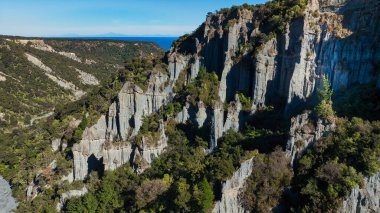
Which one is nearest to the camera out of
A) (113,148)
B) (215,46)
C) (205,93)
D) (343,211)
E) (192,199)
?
(343,211)

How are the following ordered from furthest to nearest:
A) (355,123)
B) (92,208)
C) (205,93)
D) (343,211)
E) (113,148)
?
(205,93)
(113,148)
(92,208)
(355,123)
(343,211)

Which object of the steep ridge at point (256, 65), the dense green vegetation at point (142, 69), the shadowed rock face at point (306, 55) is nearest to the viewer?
the shadowed rock face at point (306, 55)

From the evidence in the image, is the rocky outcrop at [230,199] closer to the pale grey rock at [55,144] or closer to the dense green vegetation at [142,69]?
the dense green vegetation at [142,69]

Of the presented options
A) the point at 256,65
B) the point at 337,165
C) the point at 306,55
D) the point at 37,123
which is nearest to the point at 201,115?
the point at 256,65

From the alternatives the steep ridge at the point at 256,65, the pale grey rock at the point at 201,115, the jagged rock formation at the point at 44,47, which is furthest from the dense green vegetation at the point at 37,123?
the jagged rock formation at the point at 44,47

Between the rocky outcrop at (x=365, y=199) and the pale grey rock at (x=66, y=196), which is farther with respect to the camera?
the pale grey rock at (x=66, y=196)

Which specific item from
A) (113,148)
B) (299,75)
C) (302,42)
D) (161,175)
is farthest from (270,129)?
(113,148)

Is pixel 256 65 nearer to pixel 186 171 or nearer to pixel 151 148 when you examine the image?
pixel 186 171

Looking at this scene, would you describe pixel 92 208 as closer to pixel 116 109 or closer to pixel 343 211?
pixel 116 109
